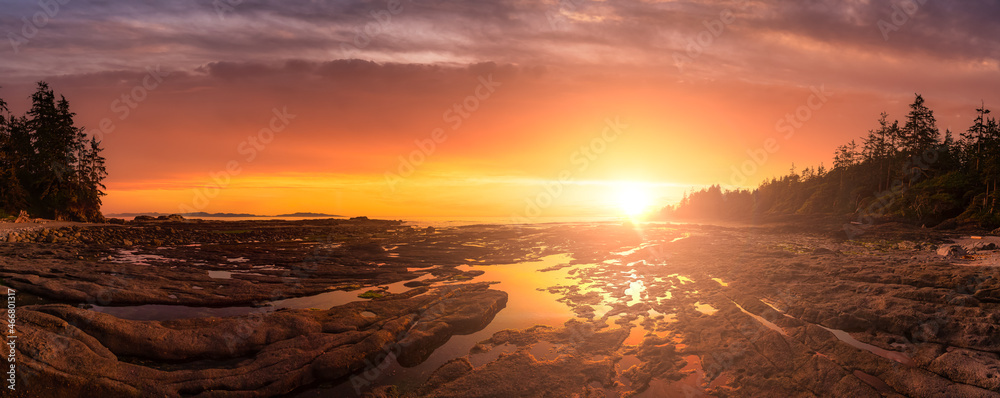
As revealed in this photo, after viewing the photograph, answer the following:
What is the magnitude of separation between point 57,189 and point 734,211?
8467 inches

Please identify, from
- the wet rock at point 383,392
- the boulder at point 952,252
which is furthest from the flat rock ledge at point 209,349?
the boulder at point 952,252

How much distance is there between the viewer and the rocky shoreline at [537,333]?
1102 cm

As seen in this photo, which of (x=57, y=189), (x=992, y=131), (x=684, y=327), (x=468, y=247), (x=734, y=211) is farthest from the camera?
(x=734, y=211)

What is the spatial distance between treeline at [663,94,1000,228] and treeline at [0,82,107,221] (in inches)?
5826

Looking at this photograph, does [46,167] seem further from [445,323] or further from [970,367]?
[970,367]

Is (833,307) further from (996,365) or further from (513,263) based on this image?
(513,263)

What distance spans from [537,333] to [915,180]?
4245 inches

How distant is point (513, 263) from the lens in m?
38.6

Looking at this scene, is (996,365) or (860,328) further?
(860,328)

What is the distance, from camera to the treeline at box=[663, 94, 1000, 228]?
63.5 metres

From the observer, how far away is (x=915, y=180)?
81.2 m

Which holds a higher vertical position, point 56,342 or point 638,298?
point 56,342

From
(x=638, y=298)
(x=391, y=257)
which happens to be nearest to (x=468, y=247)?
(x=391, y=257)

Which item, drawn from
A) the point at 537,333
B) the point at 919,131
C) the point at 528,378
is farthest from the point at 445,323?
the point at 919,131
